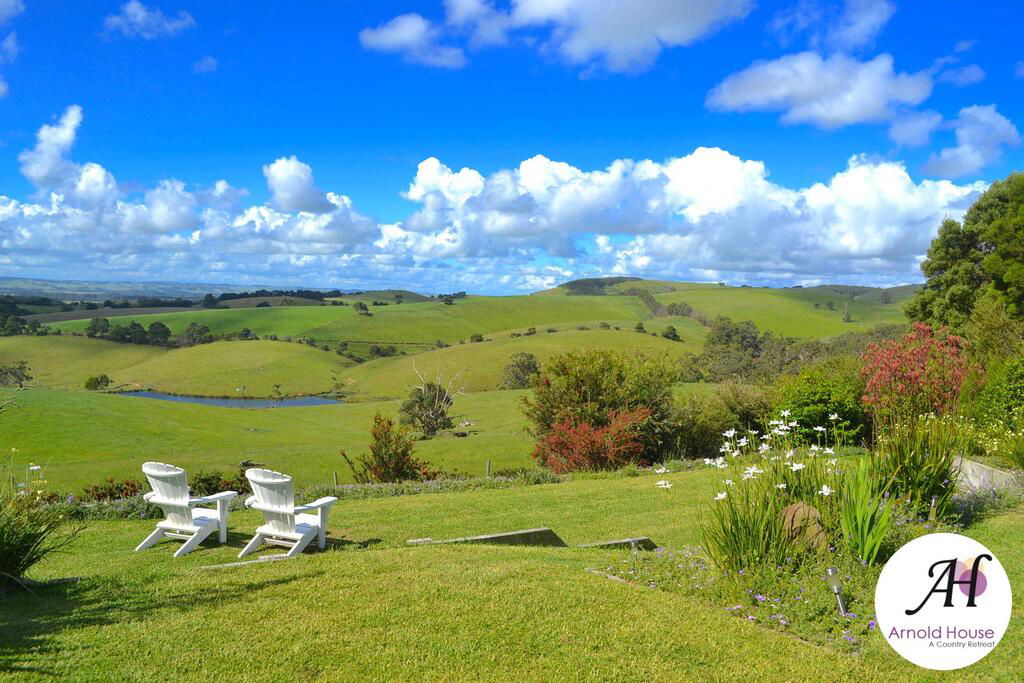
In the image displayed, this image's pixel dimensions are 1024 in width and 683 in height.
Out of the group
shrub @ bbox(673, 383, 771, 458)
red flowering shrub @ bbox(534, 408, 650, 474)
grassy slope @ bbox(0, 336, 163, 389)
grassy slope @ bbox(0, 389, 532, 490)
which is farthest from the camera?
grassy slope @ bbox(0, 336, 163, 389)

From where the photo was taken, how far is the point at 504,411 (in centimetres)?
5447

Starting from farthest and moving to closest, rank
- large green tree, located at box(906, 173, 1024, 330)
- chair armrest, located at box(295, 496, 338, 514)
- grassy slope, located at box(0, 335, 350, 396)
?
grassy slope, located at box(0, 335, 350, 396), large green tree, located at box(906, 173, 1024, 330), chair armrest, located at box(295, 496, 338, 514)

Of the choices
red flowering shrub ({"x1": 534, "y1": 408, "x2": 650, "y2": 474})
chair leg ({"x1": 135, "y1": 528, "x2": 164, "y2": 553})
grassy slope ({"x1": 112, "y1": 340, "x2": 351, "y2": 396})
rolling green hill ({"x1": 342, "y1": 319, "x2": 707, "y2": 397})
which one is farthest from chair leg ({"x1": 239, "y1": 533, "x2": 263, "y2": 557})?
grassy slope ({"x1": 112, "y1": 340, "x2": 351, "y2": 396})

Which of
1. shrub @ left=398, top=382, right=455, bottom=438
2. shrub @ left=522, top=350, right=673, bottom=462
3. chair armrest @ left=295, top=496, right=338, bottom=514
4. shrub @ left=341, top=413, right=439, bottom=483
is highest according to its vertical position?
chair armrest @ left=295, top=496, right=338, bottom=514

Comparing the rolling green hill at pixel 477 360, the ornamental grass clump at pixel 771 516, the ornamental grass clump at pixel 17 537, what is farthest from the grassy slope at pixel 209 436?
the rolling green hill at pixel 477 360

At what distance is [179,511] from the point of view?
1011 centimetres

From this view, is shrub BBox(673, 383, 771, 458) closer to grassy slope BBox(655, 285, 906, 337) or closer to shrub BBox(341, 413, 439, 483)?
shrub BBox(341, 413, 439, 483)

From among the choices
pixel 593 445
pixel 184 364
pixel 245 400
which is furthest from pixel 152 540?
pixel 184 364

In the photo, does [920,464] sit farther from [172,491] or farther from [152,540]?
[152,540]

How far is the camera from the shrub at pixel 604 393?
87.4 feet

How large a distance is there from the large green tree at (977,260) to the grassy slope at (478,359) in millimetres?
48880

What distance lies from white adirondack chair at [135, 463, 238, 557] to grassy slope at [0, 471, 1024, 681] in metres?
0.75

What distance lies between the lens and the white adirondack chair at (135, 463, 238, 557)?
995cm

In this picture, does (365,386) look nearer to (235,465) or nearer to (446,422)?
(446,422)
